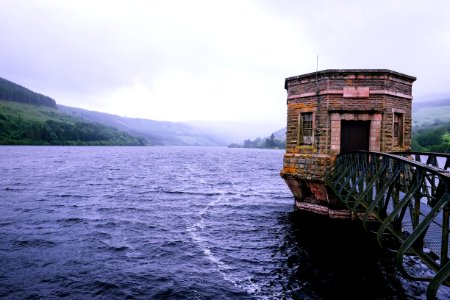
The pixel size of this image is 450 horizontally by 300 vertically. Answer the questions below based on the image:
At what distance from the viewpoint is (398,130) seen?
1681 centimetres

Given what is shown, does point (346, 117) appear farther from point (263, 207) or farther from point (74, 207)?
point (74, 207)

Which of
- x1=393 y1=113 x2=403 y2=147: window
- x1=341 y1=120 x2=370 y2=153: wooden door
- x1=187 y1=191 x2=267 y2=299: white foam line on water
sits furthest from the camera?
x1=393 y1=113 x2=403 y2=147: window

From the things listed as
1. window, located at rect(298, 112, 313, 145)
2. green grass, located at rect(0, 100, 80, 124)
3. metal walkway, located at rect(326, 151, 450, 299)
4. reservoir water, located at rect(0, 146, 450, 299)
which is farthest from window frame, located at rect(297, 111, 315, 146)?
green grass, located at rect(0, 100, 80, 124)

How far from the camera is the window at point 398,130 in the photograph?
16505 mm

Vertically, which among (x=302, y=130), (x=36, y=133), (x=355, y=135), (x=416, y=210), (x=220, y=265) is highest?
(x=36, y=133)

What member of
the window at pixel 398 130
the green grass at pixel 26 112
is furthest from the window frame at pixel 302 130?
the green grass at pixel 26 112

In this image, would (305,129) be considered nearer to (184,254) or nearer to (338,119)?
(338,119)

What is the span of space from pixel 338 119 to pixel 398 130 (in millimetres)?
3950

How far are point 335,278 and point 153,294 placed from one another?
233 inches

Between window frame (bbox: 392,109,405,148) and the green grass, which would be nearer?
window frame (bbox: 392,109,405,148)

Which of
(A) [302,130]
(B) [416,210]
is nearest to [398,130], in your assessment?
(A) [302,130]

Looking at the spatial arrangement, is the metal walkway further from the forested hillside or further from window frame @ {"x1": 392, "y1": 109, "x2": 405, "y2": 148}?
the forested hillside

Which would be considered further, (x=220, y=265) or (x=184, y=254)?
(x=184, y=254)

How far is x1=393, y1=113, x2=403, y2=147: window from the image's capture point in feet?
54.1
